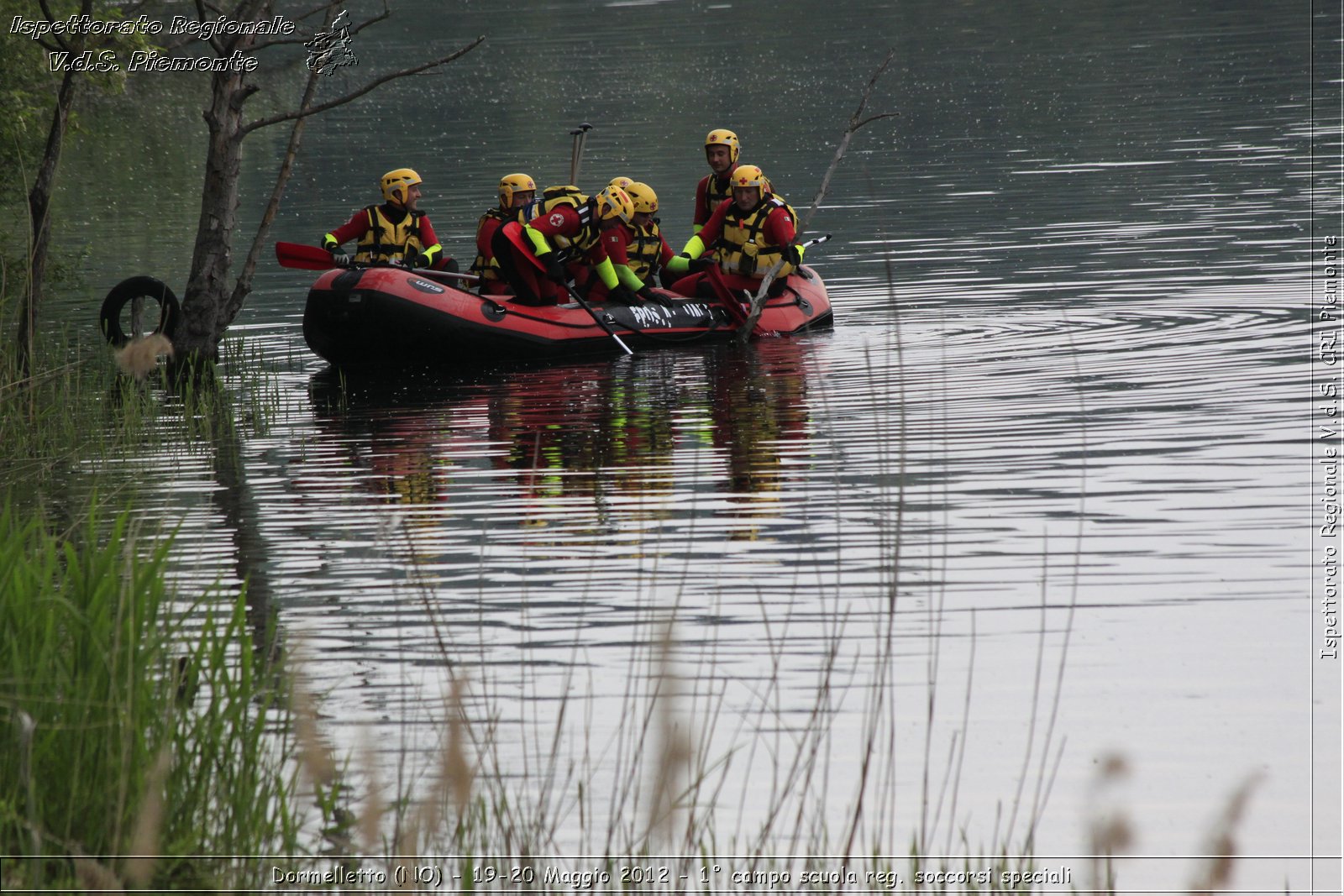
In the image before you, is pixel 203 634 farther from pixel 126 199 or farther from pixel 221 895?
pixel 126 199

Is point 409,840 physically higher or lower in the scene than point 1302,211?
lower

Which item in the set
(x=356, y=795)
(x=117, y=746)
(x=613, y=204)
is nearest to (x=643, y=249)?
(x=613, y=204)

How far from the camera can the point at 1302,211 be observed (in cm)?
2145

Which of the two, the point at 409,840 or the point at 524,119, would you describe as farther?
the point at 524,119

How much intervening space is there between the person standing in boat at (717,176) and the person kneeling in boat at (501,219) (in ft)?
5.55

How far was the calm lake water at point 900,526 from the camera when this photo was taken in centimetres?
534

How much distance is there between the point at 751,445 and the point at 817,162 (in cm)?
2248

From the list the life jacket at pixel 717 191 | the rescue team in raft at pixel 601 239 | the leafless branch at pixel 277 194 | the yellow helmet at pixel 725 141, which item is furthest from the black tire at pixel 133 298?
the yellow helmet at pixel 725 141

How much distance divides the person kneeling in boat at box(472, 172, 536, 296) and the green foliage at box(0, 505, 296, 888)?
10948 mm

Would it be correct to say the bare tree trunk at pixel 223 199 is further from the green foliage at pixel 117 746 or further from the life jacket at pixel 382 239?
the green foliage at pixel 117 746

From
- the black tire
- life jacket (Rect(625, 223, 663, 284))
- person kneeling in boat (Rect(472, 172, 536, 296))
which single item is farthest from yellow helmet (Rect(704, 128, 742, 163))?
the black tire

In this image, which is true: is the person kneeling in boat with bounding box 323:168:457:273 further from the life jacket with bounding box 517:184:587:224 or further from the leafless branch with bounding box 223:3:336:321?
the leafless branch with bounding box 223:3:336:321

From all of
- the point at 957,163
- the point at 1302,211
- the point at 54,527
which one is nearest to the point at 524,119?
the point at 957,163

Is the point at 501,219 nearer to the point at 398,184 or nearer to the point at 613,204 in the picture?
the point at 398,184
